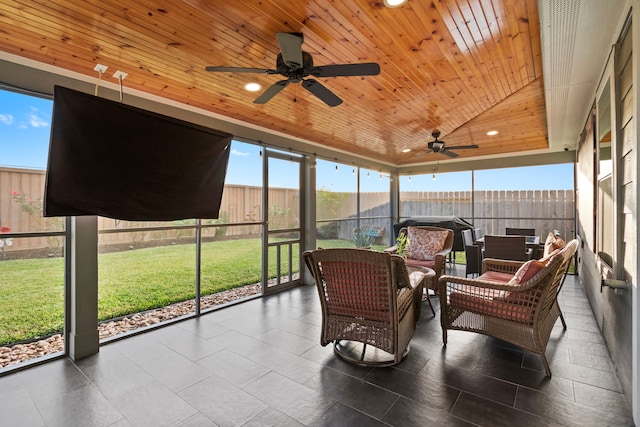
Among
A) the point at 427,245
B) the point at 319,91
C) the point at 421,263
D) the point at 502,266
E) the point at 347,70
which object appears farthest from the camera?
the point at 427,245

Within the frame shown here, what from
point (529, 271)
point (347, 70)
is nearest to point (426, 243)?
point (529, 271)

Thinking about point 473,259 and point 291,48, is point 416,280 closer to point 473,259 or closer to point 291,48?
point 291,48

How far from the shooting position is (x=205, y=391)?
2297mm

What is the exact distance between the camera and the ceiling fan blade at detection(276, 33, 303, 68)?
6.57 feet

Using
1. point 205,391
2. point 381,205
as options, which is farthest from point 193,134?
point 381,205

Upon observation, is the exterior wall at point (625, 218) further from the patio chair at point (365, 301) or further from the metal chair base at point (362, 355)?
the metal chair base at point (362, 355)

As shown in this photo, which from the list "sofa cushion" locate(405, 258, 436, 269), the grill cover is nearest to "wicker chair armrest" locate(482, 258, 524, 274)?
"sofa cushion" locate(405, 258, 436, 269)

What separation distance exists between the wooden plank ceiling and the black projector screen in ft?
1.36

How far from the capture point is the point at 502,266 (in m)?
3.80

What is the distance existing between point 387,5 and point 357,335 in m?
2.54

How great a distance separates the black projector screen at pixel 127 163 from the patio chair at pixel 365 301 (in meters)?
1.62

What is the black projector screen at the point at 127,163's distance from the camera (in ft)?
8.03

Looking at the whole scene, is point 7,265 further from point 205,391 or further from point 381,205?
point 381,205

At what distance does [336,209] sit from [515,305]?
4.36m
